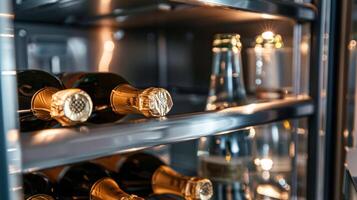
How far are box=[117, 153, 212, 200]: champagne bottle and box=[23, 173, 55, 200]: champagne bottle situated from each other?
0.40ft

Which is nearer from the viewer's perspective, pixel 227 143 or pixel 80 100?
pixel 80 100

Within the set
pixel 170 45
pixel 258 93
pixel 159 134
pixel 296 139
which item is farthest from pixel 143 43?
pixel 159 134

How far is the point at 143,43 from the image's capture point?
0.91 m

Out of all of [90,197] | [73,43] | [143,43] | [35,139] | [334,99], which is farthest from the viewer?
[143,43]

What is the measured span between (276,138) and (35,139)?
0.63m

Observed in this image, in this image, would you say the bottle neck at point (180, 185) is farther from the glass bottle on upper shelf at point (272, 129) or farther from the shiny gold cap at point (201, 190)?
the glass bottle on upper shelf at point (272, 129)

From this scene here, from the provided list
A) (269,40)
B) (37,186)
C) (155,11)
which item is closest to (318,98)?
(269,40)

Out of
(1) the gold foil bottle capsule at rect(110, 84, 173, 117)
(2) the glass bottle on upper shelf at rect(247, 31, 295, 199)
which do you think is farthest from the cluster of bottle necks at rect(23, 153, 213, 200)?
(2) the glass bottle on upper shelf at rect(247, 31, 295, 199)

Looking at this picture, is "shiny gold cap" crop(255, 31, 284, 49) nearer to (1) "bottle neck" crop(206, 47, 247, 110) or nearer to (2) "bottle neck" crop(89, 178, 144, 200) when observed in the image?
(1) "bottle neck" crop(206, 47, 247, 110)

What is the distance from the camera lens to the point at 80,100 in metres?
0.34

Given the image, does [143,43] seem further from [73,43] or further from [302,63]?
[302,63]

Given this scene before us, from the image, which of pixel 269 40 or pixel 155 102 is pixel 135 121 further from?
pixel 269 40

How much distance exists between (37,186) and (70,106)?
0.22 meters

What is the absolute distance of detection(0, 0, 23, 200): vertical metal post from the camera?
0.91 feet
